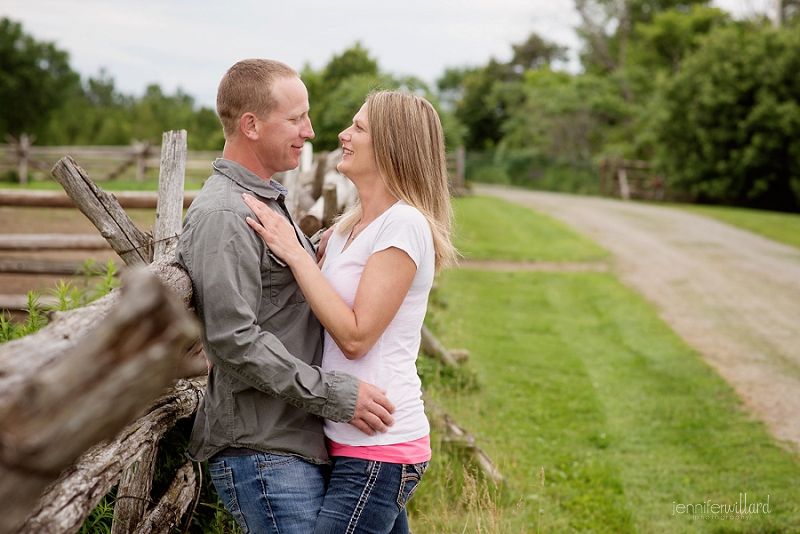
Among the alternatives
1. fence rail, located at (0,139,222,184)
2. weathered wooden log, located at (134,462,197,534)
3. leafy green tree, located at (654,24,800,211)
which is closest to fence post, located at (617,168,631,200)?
leafy green tree, located at (654,24,800,211)

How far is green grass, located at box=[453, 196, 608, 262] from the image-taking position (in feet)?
43.8

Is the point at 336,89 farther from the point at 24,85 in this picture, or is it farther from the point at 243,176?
the point at 24,85

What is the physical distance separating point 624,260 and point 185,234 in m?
12.1

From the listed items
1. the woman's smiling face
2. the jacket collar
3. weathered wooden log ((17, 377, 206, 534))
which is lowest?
weathered wooden log ((17, 377, 206, 534))

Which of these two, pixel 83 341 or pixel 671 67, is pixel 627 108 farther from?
pixel 83 341

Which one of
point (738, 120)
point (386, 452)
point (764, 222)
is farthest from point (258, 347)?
point (738, 120)

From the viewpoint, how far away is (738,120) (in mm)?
22609

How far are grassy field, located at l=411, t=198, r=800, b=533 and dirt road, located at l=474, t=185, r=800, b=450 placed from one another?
31 centimetres

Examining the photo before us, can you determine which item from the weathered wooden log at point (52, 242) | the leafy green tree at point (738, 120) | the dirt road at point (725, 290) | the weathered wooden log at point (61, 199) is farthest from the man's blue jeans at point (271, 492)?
the leafy green tree at point (738, 120)

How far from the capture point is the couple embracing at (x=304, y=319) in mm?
1913

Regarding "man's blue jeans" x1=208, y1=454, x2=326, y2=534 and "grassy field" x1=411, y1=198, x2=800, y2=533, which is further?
"grassy field" x1=411, y1=198, x2=800, y2=533

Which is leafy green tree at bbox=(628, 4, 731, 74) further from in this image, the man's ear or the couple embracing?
the man's ear

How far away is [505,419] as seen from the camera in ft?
20.1

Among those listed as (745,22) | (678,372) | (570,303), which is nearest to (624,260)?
(570,303)
